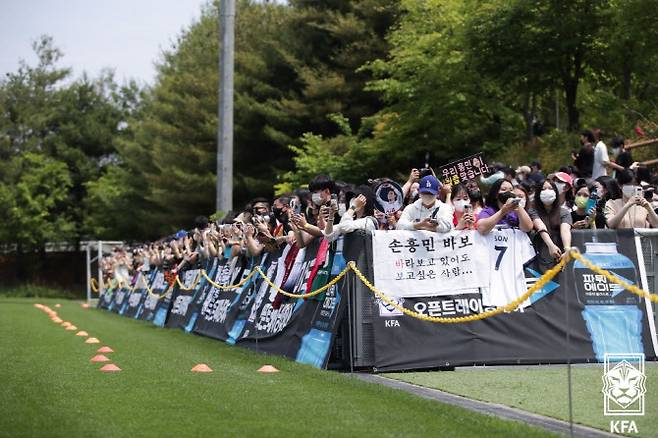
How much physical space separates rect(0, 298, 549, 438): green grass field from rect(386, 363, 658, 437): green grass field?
30.7 inches

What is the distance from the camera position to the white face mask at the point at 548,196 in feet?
45.8

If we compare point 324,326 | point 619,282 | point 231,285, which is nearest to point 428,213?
point 324,326

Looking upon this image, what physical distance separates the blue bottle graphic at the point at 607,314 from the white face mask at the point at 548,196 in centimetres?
87

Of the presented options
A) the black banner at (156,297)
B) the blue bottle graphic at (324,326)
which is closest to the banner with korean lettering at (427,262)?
the blue bottle graphic at (324,326)

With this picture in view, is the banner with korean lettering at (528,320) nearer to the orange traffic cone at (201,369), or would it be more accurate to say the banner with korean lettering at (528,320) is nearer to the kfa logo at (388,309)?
the kfa logo at (388,309)

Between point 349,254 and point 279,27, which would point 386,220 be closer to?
point 349,254

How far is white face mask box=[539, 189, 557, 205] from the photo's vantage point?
14.0 m

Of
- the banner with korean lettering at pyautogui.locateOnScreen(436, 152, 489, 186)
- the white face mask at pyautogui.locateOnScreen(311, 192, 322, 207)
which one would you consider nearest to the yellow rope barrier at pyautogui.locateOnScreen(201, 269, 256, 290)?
the white face mask at pyautogui.locateOnScreen(311, 192, 322, 207)

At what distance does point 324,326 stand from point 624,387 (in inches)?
181

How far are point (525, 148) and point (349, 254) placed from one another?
19102 mm

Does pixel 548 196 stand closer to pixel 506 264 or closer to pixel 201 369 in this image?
pixel 506 264

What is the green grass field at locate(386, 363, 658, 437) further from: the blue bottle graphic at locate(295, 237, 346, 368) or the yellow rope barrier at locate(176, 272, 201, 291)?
the yellow rope barrier at locate(176, 272, 201, 291)

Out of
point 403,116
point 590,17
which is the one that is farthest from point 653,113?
point 403,116

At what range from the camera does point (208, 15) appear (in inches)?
3127
